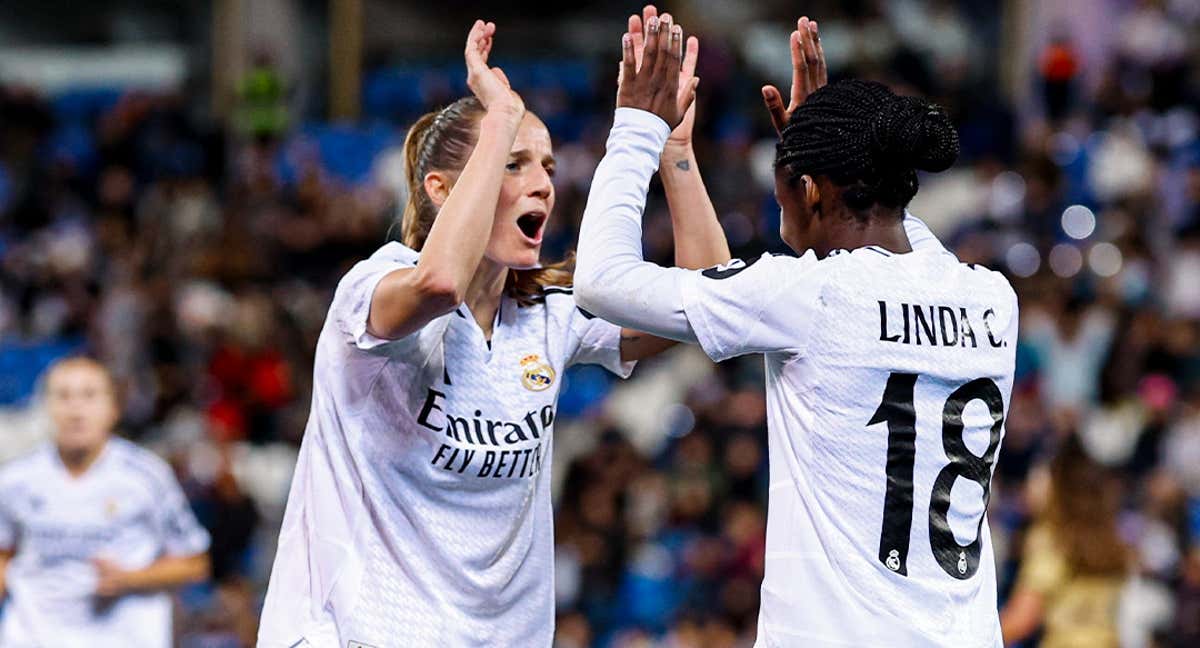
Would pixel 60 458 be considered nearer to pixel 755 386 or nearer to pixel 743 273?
pixel 743 273

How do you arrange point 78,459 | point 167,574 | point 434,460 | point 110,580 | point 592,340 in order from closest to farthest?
point 434,460
point 592,340
point 110,580
point 167,574
point 78,459

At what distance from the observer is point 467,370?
374cm

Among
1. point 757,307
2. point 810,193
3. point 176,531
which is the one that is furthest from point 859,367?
point 176,531

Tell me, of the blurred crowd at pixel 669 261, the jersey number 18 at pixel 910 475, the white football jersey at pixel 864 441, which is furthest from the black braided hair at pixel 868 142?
the blurred crowd at pixel 669 261

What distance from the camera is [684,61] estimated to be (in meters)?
3.74

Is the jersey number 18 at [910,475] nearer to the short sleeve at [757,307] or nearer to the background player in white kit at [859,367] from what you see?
the background player in white kit at [859,367]

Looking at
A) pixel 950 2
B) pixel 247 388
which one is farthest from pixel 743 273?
pixel 950 2

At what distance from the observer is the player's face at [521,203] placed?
3721mm

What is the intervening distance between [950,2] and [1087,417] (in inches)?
237

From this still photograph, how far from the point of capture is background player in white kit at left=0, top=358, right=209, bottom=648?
5820 millimetres

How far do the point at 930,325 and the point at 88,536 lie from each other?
3.67m

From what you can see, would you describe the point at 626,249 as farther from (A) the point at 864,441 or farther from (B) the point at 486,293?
(B) the point at 486,293

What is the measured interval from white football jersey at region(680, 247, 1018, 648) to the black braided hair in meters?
0.14

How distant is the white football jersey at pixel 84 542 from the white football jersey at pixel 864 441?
3.27 meters
